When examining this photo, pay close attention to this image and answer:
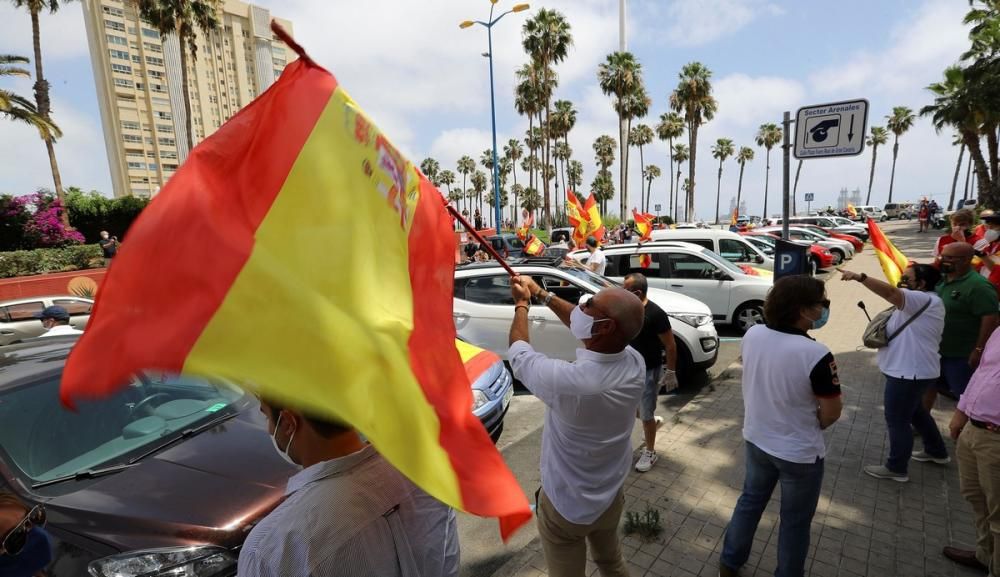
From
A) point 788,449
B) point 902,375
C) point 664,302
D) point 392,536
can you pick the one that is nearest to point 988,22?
point 664,302

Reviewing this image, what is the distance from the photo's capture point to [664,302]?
22.4 ft

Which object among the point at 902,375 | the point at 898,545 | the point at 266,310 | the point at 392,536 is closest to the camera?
the point at 266,310

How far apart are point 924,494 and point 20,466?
5.86m

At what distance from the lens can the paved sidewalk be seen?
10.1 feet

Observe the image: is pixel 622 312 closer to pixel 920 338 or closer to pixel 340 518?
pixel 340 518

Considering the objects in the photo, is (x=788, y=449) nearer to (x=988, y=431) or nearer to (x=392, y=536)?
(x=988, y=431)

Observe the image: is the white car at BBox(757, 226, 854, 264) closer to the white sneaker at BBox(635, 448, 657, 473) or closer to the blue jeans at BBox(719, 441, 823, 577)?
the white sneaker at BBox(635, 448, 657, 473)

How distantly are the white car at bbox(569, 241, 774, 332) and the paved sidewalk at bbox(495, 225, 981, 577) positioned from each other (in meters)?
3.60

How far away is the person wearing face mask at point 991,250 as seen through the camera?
16.5 ft

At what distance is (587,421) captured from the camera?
2.21 meters

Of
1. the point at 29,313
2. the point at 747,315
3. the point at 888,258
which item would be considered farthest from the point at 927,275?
the point at 29,313

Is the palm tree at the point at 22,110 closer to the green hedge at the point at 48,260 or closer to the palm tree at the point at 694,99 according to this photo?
the green hedge at the point at 48,260

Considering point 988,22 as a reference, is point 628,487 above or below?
below

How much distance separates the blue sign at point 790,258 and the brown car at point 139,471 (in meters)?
3.74
